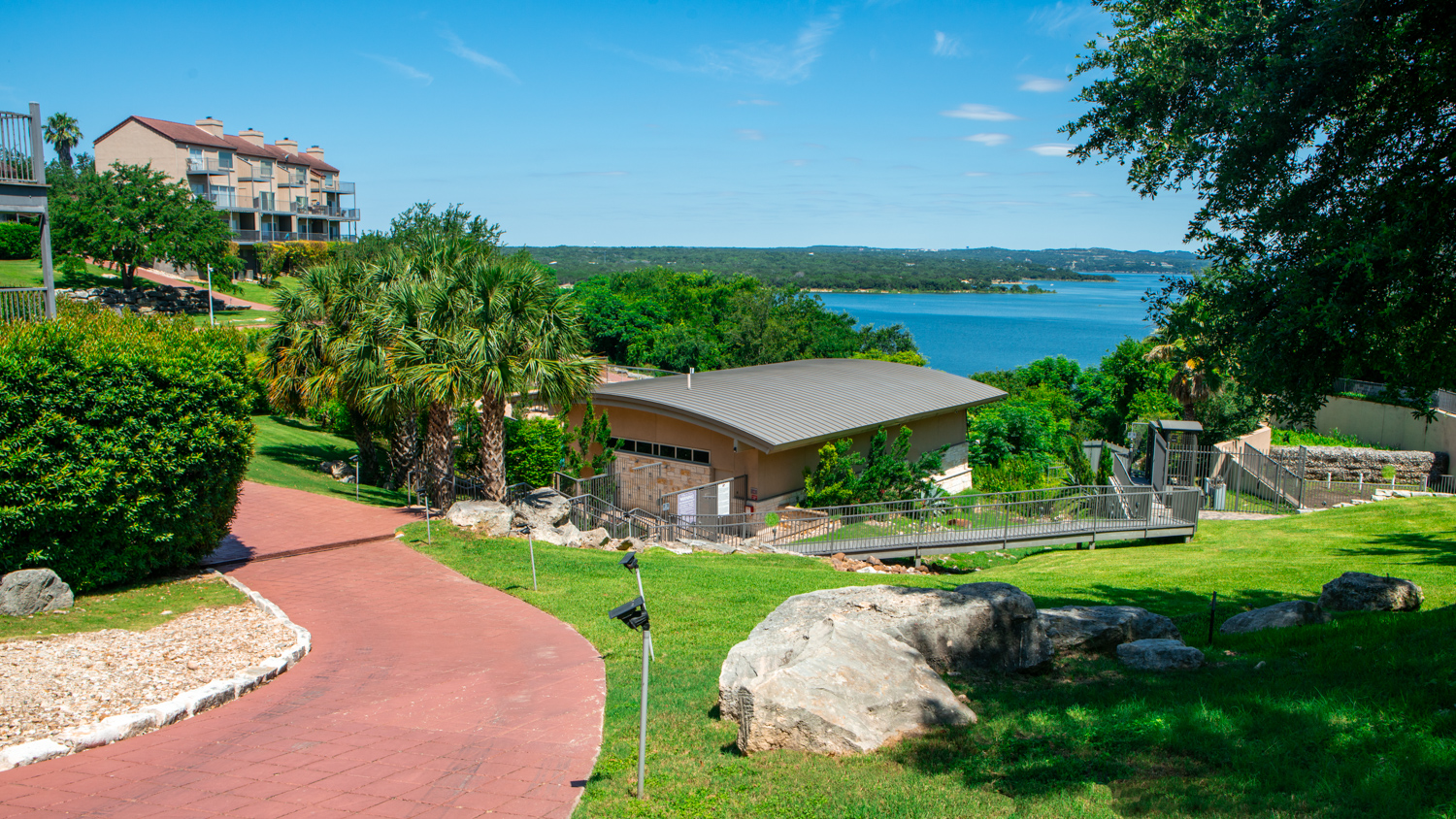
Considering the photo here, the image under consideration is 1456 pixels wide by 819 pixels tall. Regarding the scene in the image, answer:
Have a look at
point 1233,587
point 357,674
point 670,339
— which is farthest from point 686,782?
point 670,339

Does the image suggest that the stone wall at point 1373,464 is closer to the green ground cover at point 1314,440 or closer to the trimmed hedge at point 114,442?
the green ground cover at point 1314,440

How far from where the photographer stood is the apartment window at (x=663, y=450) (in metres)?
25.4

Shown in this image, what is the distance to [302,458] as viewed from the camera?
92.3ft

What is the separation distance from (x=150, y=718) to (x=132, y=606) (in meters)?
4.34

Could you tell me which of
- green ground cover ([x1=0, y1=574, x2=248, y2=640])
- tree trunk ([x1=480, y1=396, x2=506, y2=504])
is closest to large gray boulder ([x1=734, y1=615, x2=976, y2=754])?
green ground cover ([x1=0, y1=574, x2=248, y2=640])

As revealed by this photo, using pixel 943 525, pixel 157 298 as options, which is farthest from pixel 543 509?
pixel 157 298

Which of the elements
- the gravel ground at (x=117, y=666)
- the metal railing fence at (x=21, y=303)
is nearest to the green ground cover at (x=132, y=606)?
the gravel ground at (x=117, y=666)

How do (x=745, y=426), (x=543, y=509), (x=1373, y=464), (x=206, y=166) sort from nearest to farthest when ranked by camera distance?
(x=543, y=509) < (x=745, y=426) < (x=1373, y=464) < (x=206, y=166)

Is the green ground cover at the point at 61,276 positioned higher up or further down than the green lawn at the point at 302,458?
higher up

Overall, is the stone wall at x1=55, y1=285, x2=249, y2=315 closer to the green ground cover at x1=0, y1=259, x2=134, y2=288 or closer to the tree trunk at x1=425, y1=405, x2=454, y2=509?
the green ground cover at x1=0, y1=259, x2=134, y2=288

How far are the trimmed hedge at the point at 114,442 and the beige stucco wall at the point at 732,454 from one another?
44.2 feet

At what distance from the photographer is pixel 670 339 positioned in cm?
7375

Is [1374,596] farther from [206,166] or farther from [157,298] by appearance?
[206,166]

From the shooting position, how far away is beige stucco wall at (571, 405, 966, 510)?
24.5m
